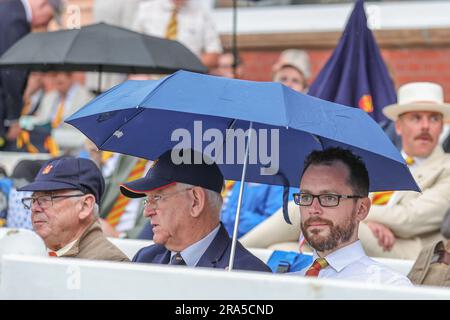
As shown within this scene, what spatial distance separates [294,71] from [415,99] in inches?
71.3

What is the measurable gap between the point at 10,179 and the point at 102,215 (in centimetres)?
67

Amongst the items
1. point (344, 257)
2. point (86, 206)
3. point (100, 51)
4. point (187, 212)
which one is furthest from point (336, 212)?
point (100, 51)

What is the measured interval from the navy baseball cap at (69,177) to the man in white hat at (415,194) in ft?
5.39

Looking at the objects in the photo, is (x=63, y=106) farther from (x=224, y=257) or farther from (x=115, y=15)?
(x=224, y=257)

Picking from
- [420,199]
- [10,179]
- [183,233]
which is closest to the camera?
[183,233]

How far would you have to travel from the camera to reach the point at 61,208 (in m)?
5.22

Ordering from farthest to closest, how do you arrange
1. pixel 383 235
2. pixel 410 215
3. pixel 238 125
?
pixel 410 215
pixel 383 235
pixel 238 125

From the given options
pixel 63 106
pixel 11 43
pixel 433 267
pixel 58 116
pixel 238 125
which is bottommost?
pixel 433 267

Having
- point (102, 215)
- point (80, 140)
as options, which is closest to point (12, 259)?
point (102, 215)

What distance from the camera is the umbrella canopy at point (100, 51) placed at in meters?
7.41

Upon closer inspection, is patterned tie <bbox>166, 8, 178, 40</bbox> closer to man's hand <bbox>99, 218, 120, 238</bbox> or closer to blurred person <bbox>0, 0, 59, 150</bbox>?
blurred person <bbox>0, 0, 59, 150</bbox>

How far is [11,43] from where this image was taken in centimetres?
917

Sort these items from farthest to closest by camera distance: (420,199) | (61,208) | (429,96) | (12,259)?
1. (429,96)
2. (420,199)
3. (61,208)
4. (12,259)
